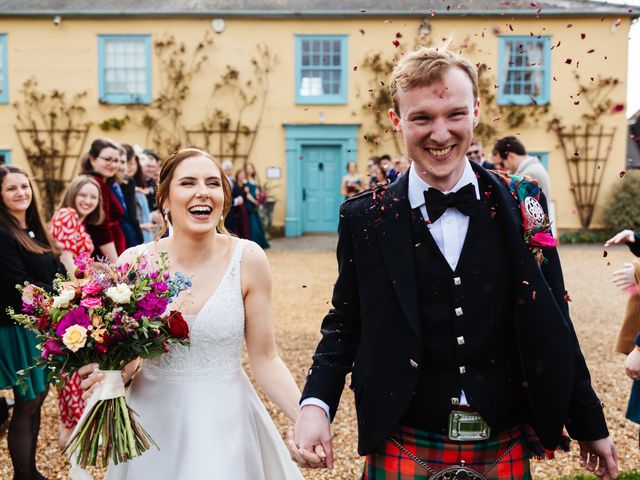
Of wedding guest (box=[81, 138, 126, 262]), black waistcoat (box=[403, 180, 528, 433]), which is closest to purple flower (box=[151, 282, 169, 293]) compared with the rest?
black waistcoat (box=[403, 180, 528, 433])

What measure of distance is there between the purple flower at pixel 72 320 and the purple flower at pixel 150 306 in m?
0.19

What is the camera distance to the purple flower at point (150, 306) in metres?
2.68

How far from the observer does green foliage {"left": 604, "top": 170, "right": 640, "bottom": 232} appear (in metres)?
18.0

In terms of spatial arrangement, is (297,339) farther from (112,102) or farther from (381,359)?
(112,102)

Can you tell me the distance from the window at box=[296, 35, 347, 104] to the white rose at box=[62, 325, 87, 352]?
665 inches

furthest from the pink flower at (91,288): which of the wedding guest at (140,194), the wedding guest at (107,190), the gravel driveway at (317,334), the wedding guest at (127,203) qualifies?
the wedding guest at (140,194)

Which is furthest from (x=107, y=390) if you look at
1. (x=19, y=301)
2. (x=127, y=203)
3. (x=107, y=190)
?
(x=127, y=203)

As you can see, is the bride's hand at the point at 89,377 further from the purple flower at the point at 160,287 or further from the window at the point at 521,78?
the window at the point at 521,78

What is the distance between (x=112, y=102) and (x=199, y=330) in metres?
17.3

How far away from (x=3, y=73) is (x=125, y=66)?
338 cm

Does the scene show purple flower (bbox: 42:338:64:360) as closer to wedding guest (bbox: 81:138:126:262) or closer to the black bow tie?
the black bow tie

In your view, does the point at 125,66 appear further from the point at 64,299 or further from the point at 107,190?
the point at 64,299

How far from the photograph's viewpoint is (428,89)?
2.07m

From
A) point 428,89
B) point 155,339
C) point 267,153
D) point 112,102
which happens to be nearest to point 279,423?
point 155,339
